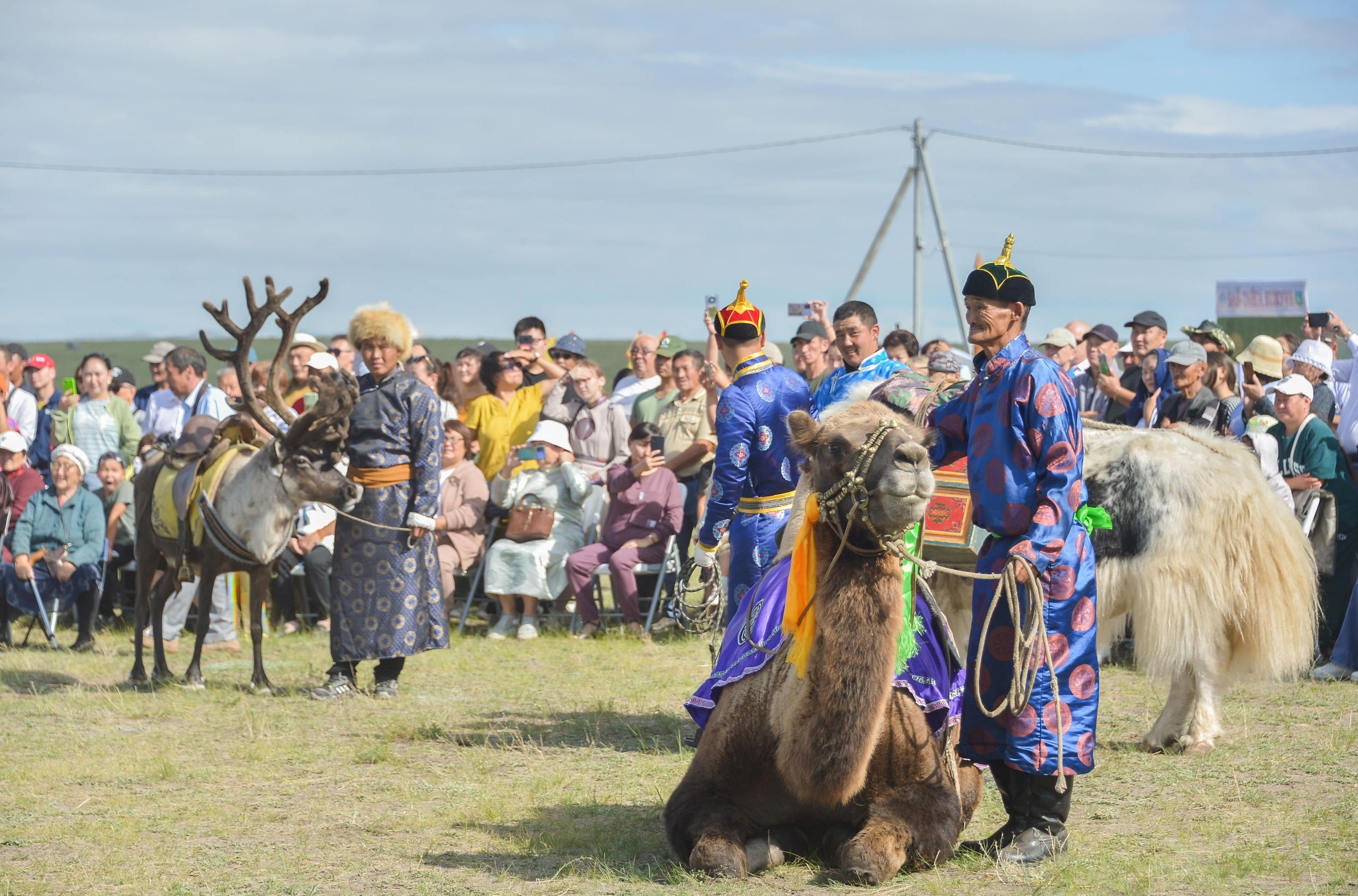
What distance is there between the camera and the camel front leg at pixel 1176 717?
21.5 ft

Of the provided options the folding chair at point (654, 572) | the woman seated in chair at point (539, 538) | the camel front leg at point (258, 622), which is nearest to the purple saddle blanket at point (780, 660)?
the camel front leg at point (258, 622)

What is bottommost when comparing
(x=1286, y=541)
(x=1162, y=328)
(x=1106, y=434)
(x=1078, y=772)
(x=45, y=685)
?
(x=45, y=685)

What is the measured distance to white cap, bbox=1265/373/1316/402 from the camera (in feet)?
28.7

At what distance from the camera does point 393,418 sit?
26.2 feet

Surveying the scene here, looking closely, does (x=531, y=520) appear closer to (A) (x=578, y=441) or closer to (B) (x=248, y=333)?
(A) (x=578, y=441)

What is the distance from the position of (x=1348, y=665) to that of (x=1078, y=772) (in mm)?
4845

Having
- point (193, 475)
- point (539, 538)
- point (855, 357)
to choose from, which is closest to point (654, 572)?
point (539, 538)

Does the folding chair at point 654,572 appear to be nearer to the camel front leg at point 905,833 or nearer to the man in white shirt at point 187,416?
the man in white shirt at point 187,416

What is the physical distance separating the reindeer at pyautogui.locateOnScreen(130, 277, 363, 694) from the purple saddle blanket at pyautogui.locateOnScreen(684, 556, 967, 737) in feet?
12.0

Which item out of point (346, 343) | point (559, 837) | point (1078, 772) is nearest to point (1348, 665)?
point (1078, 772)

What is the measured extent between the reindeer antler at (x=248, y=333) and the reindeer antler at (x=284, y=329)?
0.01 m

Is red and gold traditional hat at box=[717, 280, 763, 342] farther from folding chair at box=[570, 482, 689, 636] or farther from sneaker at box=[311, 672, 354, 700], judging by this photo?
folding chair at box=[570, 482, 689, 636]

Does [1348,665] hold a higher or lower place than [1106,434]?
lower

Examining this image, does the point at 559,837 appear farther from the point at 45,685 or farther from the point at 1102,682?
the point at 45,685
